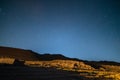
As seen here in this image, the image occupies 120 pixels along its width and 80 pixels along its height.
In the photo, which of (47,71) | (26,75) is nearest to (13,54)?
(47,71)

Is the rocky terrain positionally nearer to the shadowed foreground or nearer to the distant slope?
the shadowed foreground

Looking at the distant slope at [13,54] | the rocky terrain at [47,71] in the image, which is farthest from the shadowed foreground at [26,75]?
the distant slope at [13,54]

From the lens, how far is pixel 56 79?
13.8m

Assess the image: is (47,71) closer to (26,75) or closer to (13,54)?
(26,75)

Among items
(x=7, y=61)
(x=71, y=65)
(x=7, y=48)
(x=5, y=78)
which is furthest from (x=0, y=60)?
(x=7, y=48)

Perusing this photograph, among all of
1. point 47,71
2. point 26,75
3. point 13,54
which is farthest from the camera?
point 13,54

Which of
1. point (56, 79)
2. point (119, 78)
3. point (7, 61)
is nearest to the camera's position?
point (56, 79)

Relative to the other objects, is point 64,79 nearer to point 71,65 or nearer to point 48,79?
point 48,79

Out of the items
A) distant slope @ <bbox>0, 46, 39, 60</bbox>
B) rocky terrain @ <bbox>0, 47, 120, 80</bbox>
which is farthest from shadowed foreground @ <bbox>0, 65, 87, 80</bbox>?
distant slope @ <bbox>0, 46, 39, 60</bbox>

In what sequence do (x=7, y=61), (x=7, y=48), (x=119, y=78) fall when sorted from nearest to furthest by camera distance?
(x=119, y=78) → (x=7, y=61) → (x=7, y=48)

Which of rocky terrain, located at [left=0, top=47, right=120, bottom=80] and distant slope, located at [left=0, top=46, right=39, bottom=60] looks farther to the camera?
distant slope, located at [left=0, top=46, right=39, bottom=60]

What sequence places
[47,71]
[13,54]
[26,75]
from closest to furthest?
1. [26,75]
2. [47,71]
3. [13,54]

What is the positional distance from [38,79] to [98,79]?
5915mm

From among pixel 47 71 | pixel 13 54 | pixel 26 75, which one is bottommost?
pixel 26 75
